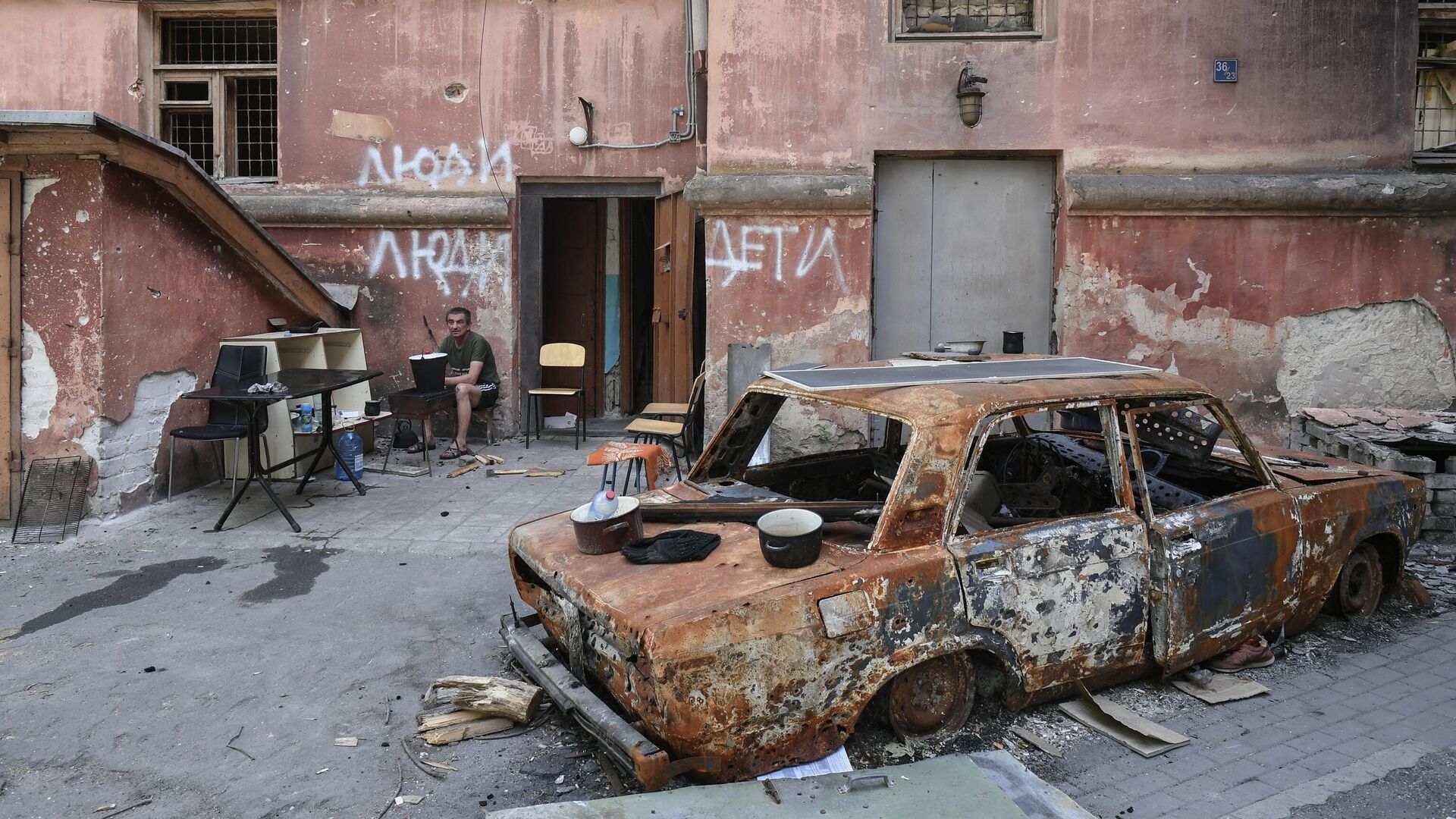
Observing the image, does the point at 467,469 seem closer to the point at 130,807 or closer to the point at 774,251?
the point at 774,251

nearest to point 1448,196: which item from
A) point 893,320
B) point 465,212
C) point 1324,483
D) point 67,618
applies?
point 893,320

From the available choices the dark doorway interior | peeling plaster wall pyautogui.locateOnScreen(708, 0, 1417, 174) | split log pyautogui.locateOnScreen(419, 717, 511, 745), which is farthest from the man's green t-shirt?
split log pyautogui.locateOnScreen(419, 717, 511, 745)

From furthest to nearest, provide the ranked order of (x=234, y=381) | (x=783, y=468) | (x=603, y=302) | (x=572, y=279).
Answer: (x=603, y=302) → (x=572, y=279) → (x=234, y=381) → (x=783, y=468)

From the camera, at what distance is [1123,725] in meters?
3.87

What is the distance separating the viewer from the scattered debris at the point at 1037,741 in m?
3.75

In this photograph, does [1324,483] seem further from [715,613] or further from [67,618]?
[67,618]

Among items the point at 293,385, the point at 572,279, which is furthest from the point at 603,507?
the point at 572,279

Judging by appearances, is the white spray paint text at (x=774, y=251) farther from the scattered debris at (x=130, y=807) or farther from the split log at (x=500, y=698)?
the scattered debris at (x=130, y=807)

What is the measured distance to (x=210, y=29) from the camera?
1084cm

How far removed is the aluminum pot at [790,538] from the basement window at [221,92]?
887 cm

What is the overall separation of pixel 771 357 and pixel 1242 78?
4403mm

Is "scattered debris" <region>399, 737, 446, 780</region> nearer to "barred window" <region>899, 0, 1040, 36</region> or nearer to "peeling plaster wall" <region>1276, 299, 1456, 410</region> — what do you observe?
"barred window" <region>899, 0, 1040, 36</region>

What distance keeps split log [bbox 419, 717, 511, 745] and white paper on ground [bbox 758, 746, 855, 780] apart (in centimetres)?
116

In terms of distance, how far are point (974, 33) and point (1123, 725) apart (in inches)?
251
